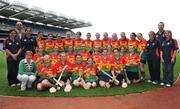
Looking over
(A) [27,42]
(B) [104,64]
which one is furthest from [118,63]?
(A) [27,42]

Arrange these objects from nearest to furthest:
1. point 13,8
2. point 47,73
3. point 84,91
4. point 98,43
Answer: point 84,91 → point 47,73 → point 98,43 → point 13,8

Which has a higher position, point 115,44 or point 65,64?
point 115,44

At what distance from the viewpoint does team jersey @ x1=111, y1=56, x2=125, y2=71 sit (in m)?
9.05

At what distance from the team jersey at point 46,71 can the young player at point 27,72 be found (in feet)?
0.57

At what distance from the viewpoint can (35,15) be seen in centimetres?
5934

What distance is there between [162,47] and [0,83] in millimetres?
5490

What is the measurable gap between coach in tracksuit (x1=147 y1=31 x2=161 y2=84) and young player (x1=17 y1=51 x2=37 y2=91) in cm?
383

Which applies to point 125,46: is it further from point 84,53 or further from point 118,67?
point 84,53

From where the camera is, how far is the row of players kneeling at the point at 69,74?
323 inches

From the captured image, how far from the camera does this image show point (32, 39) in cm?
936

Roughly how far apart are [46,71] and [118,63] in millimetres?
2298

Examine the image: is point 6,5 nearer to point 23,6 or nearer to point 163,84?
point 23,6

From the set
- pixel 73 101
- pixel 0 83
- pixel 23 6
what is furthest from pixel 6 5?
pixel 73 101

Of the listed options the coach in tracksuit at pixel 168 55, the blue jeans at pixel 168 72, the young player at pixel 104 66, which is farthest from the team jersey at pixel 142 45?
the young player at pixel 104 66
